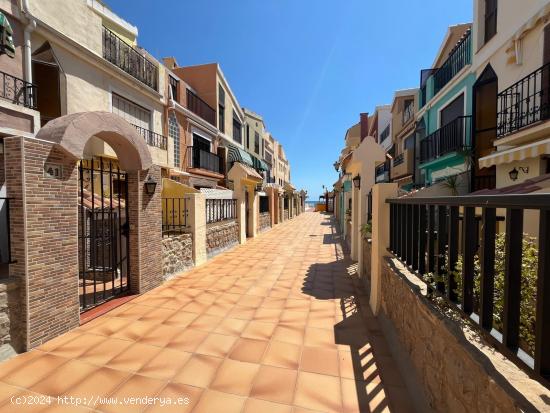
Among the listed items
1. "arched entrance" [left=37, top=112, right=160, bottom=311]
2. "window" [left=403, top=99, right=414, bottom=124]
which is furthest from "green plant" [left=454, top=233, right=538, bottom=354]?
"window" [left=403, top=99, right=414, bottom=124]

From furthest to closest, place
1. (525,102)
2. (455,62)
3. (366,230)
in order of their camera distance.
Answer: (455,62)
(525,102)
(366,230)

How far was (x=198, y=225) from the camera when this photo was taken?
28.8ft

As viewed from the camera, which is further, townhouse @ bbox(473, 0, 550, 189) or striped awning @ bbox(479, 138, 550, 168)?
townhouse @ bbox(473, 0, 550, 189)

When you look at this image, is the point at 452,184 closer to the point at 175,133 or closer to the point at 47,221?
the point at 47,221

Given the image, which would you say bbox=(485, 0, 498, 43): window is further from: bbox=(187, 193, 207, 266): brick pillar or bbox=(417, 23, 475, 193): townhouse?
bbox=(187, 193, 207, 266): brick pillar

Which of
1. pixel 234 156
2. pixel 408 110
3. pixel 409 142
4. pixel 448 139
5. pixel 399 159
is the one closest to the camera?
pixel 448 139

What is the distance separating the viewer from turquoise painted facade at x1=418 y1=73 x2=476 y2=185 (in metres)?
10.6

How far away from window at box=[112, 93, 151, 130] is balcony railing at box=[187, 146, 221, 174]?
305 centimetres

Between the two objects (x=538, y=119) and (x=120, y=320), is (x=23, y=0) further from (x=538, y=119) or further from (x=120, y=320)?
A: (x=538, y=119)

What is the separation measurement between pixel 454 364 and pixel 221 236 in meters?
9.66

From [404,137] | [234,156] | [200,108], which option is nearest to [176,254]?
[200,108]

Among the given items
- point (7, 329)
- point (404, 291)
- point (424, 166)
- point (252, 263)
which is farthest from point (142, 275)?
point (424, 166)

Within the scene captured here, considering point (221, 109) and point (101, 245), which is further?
point (221, 109)

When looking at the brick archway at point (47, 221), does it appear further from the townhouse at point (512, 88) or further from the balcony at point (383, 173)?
the balcony at point (383, 173)
